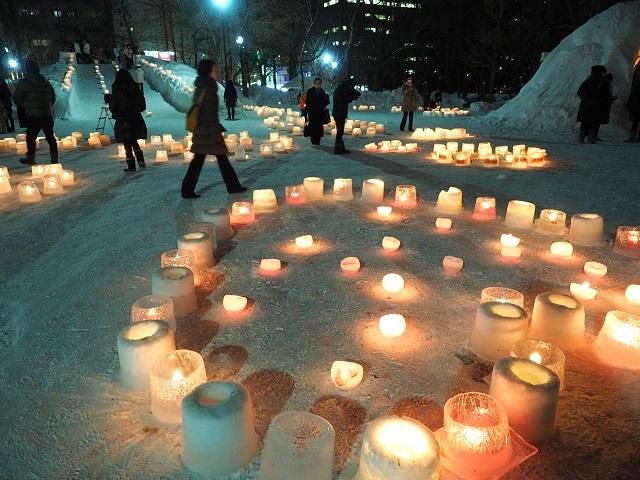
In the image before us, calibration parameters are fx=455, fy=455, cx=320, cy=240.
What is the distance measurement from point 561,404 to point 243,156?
25.5ft

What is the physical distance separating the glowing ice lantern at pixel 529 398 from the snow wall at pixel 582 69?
1336cm

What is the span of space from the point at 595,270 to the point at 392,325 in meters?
2.02

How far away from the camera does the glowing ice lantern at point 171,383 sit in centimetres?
218

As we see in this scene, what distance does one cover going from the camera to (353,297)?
11.5 feet

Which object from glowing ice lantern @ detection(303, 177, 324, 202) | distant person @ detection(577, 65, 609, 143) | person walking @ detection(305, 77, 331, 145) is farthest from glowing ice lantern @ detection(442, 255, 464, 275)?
distant person @ detection(577, 65, 609, 143)

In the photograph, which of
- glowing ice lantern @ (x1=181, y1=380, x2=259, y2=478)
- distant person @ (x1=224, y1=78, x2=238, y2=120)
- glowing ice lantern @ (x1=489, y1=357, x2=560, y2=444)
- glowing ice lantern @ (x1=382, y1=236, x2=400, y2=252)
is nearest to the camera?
glowing ice lantern @ (x1=181, y1=380, x2=259, y2=478)

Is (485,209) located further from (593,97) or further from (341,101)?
(593,97)

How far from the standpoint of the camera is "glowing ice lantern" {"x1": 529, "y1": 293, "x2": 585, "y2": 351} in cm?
272

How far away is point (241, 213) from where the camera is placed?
5215mm

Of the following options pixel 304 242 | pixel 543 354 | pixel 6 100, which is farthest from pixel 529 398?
pixel 6 100

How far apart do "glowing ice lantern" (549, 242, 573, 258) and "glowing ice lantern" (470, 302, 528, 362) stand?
72.2 inches

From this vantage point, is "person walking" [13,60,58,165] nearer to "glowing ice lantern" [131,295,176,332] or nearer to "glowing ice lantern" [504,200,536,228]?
"glowing ice lantern" [131,295,176,332]

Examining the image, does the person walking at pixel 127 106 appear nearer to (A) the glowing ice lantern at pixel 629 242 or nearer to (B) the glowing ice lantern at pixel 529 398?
(A) the glowing ice lantern at pixel 629 242

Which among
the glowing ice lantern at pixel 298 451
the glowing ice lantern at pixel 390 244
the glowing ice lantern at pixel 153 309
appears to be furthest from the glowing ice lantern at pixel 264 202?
the glowing ice lantern at pixel 298 451
